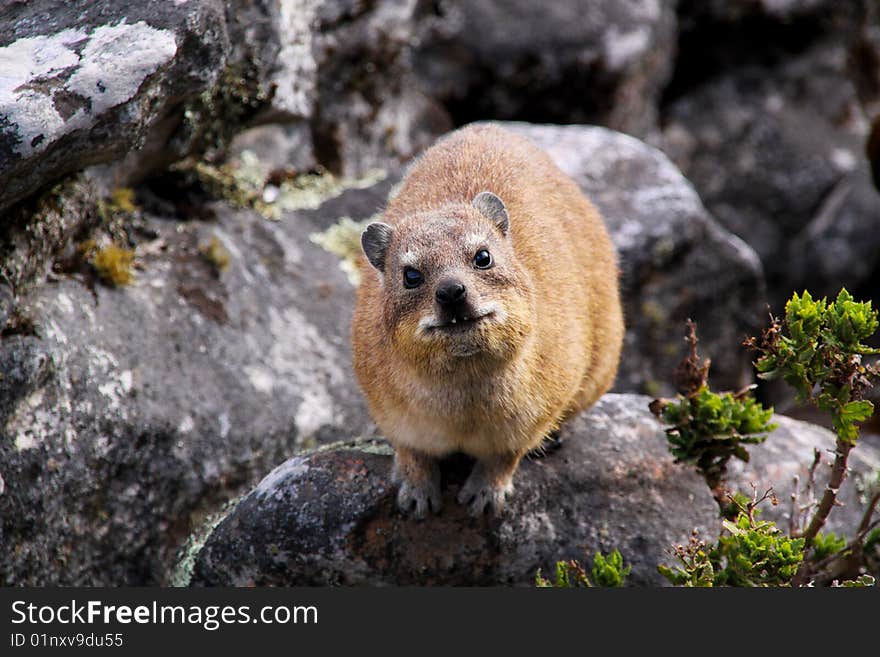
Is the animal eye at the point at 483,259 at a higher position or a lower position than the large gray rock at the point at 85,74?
lower

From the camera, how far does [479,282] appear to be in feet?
18.6

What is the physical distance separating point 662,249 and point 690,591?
214 inches

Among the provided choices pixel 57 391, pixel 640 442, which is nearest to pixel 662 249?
pixel 640 442

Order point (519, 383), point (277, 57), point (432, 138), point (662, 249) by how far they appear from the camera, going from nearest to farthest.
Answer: point (519, 383)
point (277, 57)
point (662, 249)
point (432, 138)

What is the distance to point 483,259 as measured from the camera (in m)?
5.82

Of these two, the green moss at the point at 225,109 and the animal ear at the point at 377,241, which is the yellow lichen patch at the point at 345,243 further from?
the animal ear at the point at 377,241

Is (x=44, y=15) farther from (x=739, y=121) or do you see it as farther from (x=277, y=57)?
(x=739, y=121)

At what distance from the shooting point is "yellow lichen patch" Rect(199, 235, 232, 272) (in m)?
8.67

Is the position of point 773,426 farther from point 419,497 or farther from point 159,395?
point 159,395

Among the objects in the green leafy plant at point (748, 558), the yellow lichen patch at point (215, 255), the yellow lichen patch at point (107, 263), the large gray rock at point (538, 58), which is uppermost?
the yellow lichen patch at point (107, 263)

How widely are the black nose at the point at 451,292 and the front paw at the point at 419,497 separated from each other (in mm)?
1525

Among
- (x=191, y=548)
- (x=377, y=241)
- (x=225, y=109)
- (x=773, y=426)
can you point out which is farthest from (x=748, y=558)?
(x=225, y=109)

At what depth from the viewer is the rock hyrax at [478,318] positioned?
570 centimetres

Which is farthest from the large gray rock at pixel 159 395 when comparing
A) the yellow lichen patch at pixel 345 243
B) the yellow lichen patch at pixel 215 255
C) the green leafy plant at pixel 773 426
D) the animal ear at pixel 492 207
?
the green leafy plant at pixel 773 426
